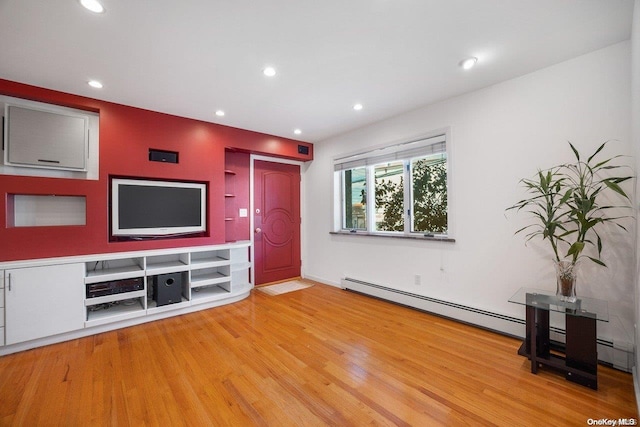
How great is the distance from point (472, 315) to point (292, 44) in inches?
123

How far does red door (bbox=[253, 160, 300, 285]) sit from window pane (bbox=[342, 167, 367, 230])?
40.5 inches

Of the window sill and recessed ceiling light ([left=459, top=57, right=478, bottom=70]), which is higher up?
recessed ceiling light ([left=459, top=57, right=478, bottom=70])

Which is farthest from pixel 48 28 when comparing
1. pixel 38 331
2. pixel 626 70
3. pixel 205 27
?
pixel 626 70

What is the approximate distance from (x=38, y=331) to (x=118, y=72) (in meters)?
2.53

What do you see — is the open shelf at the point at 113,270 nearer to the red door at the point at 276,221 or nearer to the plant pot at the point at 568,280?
the red door at the point at 276,221

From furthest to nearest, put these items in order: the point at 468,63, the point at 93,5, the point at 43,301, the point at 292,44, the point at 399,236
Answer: the point at 399,236, the point at 43,301, the point at 468,63, the point at 292,44, the point at 93,5

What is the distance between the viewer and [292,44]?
6.89ft

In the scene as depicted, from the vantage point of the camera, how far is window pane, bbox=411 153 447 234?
332 centimetres

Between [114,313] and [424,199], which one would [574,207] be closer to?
[424,199]

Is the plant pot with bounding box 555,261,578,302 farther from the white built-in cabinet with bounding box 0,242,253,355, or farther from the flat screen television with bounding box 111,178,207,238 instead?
the flat screen television with bounding box 111,178,207,238

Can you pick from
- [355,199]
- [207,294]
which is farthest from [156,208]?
[355,199]

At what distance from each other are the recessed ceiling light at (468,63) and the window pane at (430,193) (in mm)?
1062

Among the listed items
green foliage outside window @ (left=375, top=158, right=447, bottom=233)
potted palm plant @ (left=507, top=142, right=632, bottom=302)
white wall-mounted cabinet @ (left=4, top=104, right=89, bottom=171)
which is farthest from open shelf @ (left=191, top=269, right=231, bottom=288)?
potted palm plant @ (left=507, top=142, right=632, bottom=302)

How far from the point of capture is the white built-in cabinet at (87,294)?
8.02 feet
